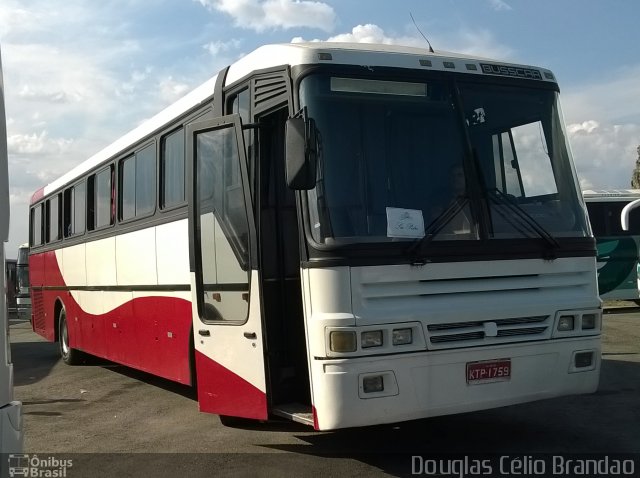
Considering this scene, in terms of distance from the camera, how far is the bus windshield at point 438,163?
5711 millimetres

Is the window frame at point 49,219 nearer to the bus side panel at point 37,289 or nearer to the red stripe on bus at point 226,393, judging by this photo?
the bus side panel at point 37,289

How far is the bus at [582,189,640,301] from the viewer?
65.2 ft

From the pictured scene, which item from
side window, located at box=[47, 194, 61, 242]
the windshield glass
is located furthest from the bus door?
side window, located at box=[47, 194, 61, 242]

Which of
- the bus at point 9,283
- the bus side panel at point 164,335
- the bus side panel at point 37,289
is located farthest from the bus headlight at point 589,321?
the bus side panel at point 37,289

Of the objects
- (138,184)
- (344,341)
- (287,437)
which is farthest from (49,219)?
(344,341)

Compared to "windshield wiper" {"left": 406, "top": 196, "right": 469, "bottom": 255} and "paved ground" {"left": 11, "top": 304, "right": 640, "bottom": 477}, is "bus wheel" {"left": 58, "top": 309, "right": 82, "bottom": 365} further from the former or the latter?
"windshield wiper" {"left": 406, "top": 196, "right": 469, "bottom": 255}

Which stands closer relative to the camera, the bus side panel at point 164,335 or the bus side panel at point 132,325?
the bus side panel at point 164,335

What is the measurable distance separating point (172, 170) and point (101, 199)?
10.7 feet

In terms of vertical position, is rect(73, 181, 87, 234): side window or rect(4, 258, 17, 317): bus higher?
rect(73, 181, 87, 234): side window

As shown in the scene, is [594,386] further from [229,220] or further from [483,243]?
[229,220]

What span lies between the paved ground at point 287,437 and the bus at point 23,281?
67.8 ft

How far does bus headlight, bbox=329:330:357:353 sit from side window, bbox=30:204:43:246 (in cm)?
1175

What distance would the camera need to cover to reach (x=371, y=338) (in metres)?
5.48

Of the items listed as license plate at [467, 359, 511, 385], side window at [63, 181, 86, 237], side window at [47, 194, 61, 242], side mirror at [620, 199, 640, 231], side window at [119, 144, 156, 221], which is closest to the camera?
license plate at [467, 359, 511, 385]
